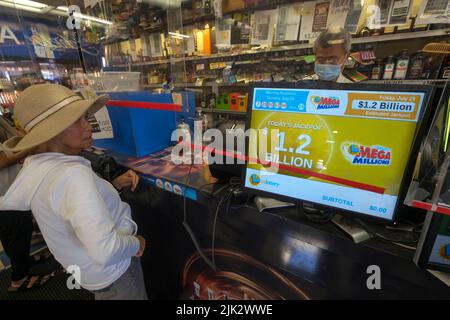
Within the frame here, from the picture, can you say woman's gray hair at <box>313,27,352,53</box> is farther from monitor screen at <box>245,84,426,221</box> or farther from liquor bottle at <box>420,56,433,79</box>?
monitor screen at <box>245,84,426,221</box>

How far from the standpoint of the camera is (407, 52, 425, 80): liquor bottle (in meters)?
1.76

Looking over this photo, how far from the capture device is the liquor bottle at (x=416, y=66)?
5.78 feet

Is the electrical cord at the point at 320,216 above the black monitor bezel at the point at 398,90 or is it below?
below

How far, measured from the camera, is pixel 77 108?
2.47 ft

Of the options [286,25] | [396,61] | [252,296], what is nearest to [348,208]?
[252,296]

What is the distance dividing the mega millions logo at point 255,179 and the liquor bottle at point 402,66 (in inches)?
76.1

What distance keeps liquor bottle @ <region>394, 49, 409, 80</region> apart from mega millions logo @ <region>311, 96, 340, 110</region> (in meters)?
1.84

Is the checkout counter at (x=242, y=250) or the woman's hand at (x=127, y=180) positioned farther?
the woman's hand at (x=127, y=180)

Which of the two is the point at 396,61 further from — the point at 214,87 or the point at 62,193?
the point at 62,193

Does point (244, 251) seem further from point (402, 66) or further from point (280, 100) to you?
point (402, 66)

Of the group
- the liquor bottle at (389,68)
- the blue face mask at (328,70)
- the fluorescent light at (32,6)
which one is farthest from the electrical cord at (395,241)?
the fluorescent light at (32,6)

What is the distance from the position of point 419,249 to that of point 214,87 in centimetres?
278

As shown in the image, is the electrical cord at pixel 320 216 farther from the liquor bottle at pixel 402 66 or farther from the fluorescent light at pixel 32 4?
the fluorescent light at pixel 32 4

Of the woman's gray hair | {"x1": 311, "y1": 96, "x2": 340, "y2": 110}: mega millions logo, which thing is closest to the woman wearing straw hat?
{"x1": 311, "y1": 96, "x2": 340, "y2": 110}: mega millions logo
